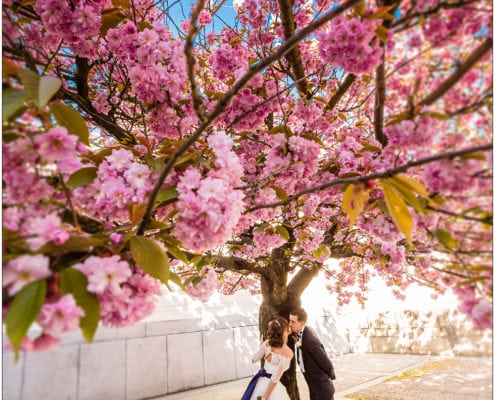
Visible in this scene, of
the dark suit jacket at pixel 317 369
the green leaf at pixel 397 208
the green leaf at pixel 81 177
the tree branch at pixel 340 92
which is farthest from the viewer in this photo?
the dark suit jacket at pixel 317 369

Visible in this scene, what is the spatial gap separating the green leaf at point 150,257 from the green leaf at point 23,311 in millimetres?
253

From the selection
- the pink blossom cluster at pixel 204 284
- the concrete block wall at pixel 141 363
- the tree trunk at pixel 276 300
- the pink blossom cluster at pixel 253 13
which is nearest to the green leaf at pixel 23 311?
the pink blossom cluster at pixel 204 284

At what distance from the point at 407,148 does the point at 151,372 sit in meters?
6.06

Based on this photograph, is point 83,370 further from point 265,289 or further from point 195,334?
point 265,289

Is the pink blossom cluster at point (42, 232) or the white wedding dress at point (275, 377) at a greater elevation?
the pink blossom cluster at point (42, 232)

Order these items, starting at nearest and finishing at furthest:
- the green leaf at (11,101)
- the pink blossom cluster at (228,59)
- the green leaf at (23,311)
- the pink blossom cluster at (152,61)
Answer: the green leaf at (23,311)
the green leaf at (11,101)
the pink blossom cluster at (152,61)
the pink blossom cluster at (228,59)

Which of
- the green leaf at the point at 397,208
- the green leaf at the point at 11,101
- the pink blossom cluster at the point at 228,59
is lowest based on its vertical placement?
the green leaf at the point at 397,208

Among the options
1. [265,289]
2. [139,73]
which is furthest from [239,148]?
[265,289]

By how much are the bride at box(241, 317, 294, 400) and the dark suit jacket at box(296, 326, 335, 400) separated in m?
0.22

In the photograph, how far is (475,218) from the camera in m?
0.66

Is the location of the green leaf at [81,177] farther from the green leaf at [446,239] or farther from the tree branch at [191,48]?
the green leaf at [446,239]

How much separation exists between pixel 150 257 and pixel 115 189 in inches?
13.1

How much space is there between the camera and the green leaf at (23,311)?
57 cm

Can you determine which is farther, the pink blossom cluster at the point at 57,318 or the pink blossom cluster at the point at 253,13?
the pink blossom cluster at the point at 253,13
